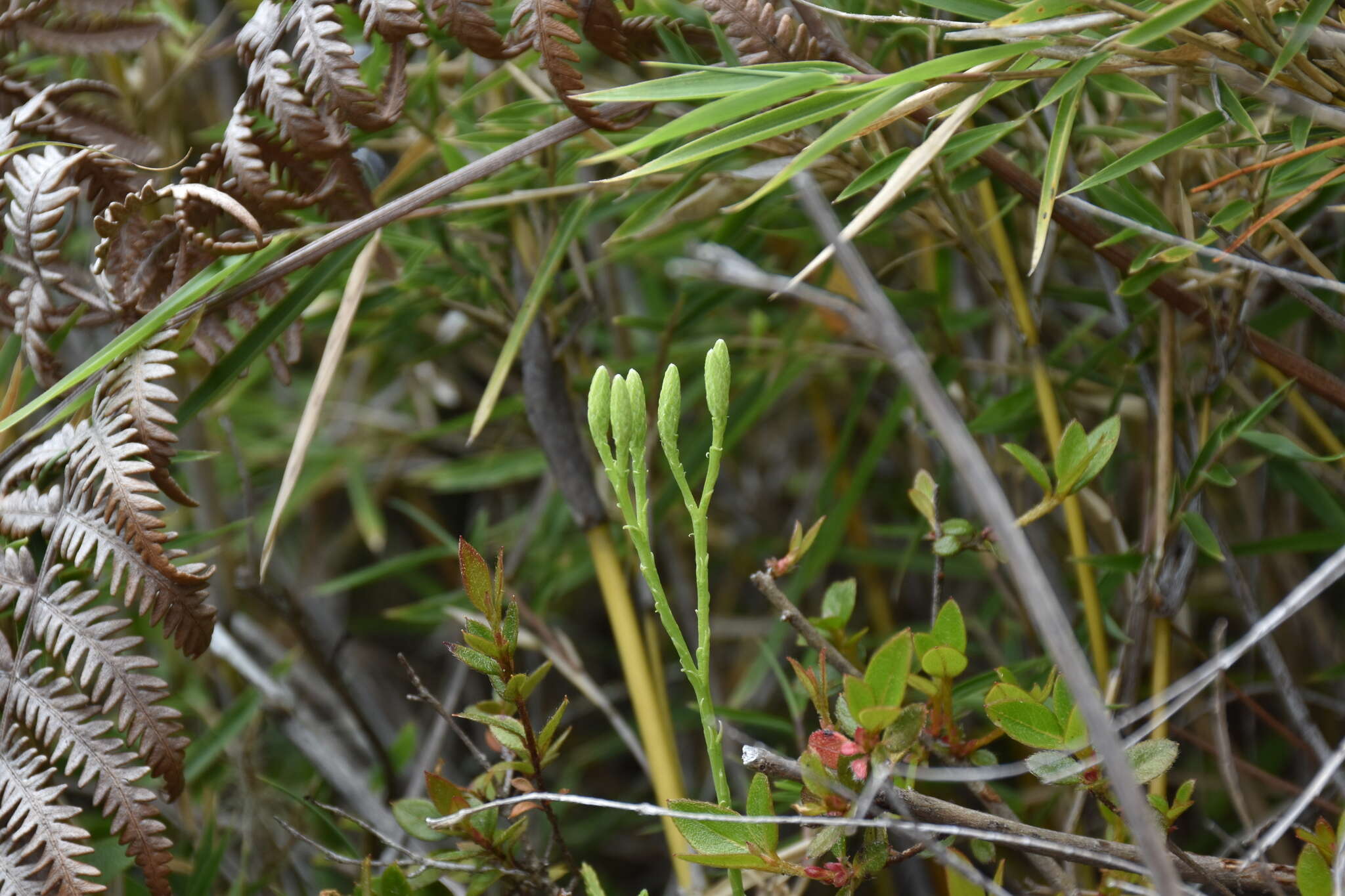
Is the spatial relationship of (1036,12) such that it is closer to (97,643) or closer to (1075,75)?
(1075,75)

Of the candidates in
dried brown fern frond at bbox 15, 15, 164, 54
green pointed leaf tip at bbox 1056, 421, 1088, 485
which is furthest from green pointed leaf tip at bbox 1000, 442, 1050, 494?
dried brown fern frond at bbox 15, 15, 164, 54

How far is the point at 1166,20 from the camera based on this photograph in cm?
42

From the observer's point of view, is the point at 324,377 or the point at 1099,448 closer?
the point at 1099,448

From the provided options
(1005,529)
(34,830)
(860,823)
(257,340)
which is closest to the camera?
(1005,529)

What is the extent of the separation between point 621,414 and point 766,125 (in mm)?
172

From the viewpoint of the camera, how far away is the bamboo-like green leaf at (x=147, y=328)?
527 mm

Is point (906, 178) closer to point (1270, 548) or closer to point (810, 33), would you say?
point (810, 33)

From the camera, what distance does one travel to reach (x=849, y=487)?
872 millimetres

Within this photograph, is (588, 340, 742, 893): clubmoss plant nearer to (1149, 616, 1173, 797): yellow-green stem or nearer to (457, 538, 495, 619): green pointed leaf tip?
(457, 538, 495, 619): green pointed leaf tip

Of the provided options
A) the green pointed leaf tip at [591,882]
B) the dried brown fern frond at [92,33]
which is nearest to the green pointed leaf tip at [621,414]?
the green pointed leaf tip at [591,882]

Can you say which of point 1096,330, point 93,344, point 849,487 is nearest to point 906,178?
point 849,487

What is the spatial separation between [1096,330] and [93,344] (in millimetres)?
995

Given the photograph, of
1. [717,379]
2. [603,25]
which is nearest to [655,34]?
[603,25]

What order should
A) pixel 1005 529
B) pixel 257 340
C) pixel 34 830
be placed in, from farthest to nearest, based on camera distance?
pixel 257 340 → pixel 34 830 → pixel 1005 529
